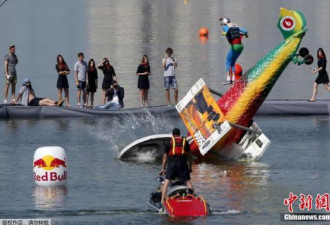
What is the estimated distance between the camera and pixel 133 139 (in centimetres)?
4175

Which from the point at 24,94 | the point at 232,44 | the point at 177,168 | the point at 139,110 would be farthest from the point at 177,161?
the point at 232,44

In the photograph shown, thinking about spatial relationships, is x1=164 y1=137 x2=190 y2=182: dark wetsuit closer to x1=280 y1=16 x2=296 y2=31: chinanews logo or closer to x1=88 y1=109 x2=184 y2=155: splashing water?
x1=280 y1=16 x2=296 y2=31: chinanews logo

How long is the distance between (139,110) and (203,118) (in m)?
8.71

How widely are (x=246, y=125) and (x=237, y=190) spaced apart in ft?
18.2

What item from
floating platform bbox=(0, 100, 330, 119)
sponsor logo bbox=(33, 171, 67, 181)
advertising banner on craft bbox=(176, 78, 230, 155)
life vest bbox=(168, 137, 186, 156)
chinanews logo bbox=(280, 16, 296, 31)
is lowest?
sponsor logo bbox=(33, 171, 67, 181)

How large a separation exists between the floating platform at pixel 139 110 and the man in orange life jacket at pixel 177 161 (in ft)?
50.8

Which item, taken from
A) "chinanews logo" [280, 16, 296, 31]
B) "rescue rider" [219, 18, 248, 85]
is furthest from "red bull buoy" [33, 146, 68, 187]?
"rescue rider" [219, 18, 248, 85]

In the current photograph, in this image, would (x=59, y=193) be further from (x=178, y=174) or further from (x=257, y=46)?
(x=257, y=46)

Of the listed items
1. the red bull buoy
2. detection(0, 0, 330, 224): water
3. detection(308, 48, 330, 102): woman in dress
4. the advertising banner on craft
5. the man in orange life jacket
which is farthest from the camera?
detection(308, 48, 330, 102): woman in dress

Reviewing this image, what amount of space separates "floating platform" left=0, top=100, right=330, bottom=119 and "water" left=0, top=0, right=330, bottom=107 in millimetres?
4159

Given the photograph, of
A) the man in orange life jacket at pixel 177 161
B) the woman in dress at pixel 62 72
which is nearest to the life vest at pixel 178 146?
the man in orange life jacket at pixel 177 161

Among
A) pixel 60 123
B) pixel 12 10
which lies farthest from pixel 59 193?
pixel 12 10

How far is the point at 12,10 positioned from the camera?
11675 centimetres

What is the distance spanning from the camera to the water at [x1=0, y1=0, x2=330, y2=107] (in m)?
59.1
